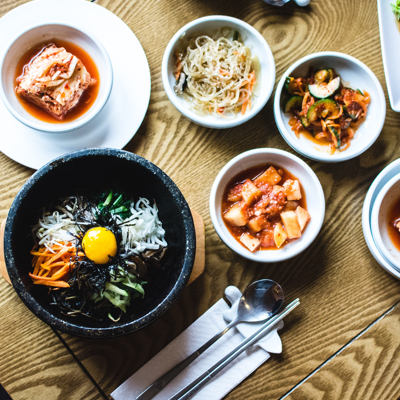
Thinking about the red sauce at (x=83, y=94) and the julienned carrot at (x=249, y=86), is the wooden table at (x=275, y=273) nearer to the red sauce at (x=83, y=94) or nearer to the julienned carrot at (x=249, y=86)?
the julienned carrot at (x=249, y=86)

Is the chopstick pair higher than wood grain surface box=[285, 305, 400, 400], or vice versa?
the chopstick pair

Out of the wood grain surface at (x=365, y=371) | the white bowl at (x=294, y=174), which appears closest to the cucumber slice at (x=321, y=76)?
the white bowl at (x=294, y=174)

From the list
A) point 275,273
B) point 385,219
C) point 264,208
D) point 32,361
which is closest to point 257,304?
point 275,273

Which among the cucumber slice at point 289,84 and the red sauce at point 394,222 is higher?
the cucumber slice at point 289,84

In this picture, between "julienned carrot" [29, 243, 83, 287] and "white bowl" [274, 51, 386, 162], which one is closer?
"julienned carrot" [29, 243, 83, 287]

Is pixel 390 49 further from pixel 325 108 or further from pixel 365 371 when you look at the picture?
pixel 365 371

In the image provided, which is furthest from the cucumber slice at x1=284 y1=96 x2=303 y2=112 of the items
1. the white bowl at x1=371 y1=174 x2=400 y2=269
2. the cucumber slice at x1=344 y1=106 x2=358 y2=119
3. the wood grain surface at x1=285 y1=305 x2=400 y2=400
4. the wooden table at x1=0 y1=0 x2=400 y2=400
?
the wood grain surface at x1=285 y1=305 x2=400 y2=400

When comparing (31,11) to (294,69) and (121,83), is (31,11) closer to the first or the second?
(121,83)

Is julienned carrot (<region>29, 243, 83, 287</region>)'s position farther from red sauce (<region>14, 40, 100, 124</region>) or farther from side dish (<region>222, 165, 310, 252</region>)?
side dish (<region>222, 165, 310, 252</region>)
